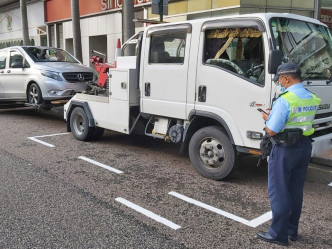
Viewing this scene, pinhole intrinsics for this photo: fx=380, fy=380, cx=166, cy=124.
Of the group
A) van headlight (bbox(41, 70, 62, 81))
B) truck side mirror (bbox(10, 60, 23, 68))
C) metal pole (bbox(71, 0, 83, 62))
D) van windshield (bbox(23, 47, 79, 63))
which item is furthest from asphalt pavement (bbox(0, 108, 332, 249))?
metal pole (bbox(71, 0, 83, 62))

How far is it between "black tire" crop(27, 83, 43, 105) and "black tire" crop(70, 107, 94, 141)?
6.13 ft

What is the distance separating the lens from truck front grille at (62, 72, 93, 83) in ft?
30.7

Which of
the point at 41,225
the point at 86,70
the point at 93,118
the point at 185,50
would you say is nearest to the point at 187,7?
the point at 86,70

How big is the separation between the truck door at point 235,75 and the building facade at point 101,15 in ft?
26.3

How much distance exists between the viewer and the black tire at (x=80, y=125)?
7.64 meters

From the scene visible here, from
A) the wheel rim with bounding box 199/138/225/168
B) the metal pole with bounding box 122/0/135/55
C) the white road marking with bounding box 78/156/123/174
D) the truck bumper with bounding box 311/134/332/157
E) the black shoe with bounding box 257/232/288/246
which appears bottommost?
the white road marking with bounding box 78/156/123/174

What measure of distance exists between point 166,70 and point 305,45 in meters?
2.02

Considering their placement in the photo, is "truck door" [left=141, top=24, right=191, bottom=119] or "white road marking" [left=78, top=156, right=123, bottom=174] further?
"white road marking" [left=78, top=156, right=123, bottom=174]

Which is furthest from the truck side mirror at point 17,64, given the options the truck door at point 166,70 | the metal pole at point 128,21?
the truck door at point 166,70

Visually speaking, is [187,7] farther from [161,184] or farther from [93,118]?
[161,184]

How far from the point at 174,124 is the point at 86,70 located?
4620 mm

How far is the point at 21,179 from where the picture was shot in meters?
5.34

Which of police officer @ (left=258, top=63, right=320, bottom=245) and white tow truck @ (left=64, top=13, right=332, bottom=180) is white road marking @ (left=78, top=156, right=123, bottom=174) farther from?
police officer @ (left=258, top=63, right=320, bottom=245)

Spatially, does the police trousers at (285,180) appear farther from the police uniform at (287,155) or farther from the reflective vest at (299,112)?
the reflective vest at (299,112)
